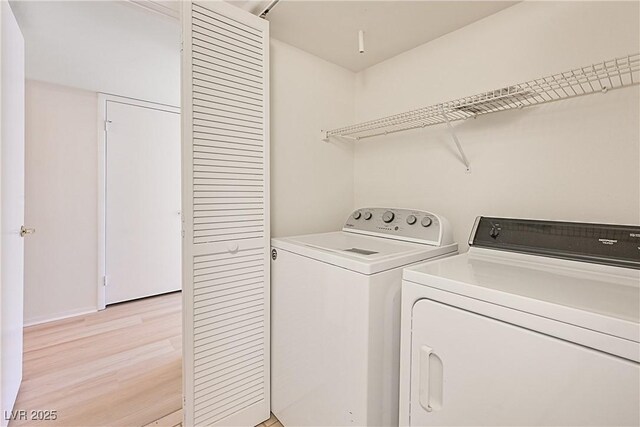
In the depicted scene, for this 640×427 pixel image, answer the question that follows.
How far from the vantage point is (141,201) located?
3.46m

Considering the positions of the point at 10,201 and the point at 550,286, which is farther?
the point at 10,201

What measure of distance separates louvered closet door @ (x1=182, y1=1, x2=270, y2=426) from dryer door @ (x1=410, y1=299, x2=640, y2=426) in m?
0.89

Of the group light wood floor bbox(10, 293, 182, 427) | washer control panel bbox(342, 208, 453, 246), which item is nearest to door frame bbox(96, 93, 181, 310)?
light wood floor bbox(10, 293, 182, 427)

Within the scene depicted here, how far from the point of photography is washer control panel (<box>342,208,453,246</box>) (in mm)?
1501

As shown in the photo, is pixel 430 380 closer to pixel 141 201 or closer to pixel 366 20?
pixel 366 20

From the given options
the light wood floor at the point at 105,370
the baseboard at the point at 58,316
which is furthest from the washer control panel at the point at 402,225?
the baseboard at the point at 58,316

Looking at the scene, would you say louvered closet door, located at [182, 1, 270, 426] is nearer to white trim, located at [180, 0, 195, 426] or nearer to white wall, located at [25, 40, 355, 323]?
white trim, located at [180, 0, 195, 426]

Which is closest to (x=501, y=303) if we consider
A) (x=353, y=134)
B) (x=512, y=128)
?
(x=512, y=128)

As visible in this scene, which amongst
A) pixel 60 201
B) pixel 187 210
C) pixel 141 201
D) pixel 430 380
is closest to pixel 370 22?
pixel 187 210

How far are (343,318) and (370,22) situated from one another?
1.54m

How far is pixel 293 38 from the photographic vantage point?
178 centimetres

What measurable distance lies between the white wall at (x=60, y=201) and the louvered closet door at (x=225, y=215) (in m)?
2.53

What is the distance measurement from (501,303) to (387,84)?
1.64 m

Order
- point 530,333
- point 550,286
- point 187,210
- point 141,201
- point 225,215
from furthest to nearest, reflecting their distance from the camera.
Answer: point 141,201
point 225,215
point 187,210
point 550,286
point 530,333
